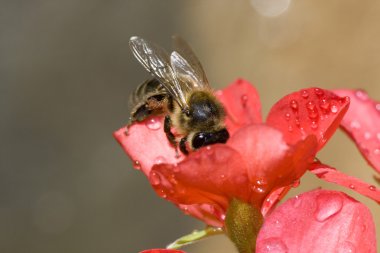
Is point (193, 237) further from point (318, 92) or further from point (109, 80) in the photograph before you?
point (109, 80)

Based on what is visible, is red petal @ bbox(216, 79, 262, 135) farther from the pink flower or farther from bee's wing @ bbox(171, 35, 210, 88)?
the pink flower

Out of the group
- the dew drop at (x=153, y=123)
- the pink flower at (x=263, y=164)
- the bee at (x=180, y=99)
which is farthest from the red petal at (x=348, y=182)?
the dew drop at (x=153, y=123)

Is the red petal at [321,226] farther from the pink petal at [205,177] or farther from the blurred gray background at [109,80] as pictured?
the blurred gray background at [109,80]

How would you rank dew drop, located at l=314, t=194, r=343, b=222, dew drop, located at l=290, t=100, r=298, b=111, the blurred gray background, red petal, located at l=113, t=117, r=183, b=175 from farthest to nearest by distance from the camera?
the blurred gray background, red petal, located at l=113, t=117, r=183, b=175, dew drop, located at l=290, t=100, r=298, b=111, dew drop, located at l=314, t=194, r=343, b=222

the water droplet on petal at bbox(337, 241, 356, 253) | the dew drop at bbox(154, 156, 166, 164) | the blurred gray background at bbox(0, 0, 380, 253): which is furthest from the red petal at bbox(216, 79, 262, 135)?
the blurred gray background at bbox(0, 0, 380, 253)

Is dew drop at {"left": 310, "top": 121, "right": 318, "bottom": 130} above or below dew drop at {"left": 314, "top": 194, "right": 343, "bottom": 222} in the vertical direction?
above

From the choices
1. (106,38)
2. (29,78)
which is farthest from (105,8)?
(29,78)

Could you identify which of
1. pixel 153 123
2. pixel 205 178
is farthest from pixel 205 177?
pixel 153 123

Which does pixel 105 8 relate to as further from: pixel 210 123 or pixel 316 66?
pixel 210 123
